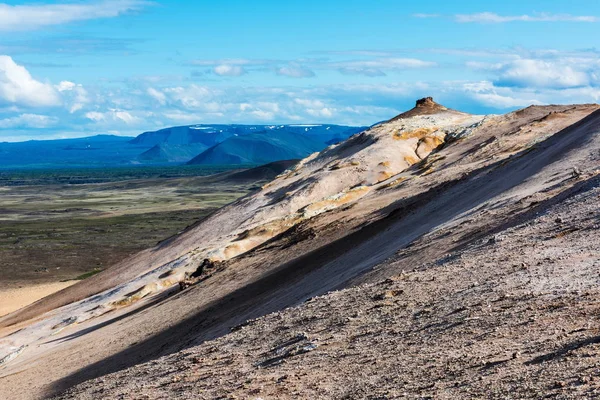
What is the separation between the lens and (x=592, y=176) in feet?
66.9

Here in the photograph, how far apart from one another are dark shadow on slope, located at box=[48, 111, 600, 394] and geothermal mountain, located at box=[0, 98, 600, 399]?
10 centimetres

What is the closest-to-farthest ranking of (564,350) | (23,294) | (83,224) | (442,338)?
Result: 1. (564,350)
2. (442,338)
3. (23,294)
4. (83,224)

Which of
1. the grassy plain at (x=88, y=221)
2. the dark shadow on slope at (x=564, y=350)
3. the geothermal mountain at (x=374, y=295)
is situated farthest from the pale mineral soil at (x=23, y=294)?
the dark shadow on slope at (x=564, y=350)

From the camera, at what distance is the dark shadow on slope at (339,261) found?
21344mm

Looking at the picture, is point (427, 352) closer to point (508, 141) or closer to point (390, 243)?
point (390, 243)

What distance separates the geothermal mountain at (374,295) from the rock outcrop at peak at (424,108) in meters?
8.54

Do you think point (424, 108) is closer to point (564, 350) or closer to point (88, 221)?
point (564, 350)

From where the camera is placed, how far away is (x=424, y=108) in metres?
53.4

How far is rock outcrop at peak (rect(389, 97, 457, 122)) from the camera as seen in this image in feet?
172

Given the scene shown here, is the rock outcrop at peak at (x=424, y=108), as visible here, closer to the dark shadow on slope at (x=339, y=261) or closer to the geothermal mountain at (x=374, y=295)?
the geothermal mountain at (x=374, y=295)

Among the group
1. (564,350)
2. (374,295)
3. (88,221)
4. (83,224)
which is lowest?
(564,350)

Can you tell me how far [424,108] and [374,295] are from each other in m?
38.8

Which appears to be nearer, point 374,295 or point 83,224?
point 374,295

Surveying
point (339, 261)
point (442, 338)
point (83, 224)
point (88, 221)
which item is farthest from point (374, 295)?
point (88, 221)
